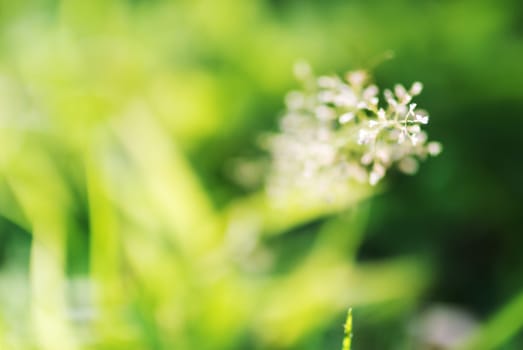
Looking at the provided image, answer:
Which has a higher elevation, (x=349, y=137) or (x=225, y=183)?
(x=225, y=183)

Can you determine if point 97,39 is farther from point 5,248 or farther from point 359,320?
point 359,320

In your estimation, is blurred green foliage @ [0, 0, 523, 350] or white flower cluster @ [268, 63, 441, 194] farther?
blurred green foliage @ [0, 0, 523, 350]

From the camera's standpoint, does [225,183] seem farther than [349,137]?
Yes

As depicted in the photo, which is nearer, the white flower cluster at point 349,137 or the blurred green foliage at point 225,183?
the white flower cluster at point 349,137

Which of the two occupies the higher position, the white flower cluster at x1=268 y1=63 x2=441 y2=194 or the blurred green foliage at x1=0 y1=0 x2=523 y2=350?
the blurred green foliage at x1=0 y1=0 x2=523 y2=350

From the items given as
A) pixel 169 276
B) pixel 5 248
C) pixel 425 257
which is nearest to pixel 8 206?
pixel 5 248
